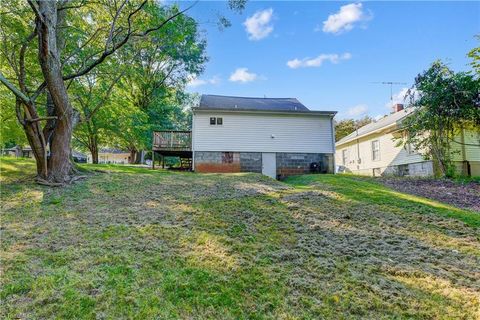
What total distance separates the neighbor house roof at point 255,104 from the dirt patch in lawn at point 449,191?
5.91 m

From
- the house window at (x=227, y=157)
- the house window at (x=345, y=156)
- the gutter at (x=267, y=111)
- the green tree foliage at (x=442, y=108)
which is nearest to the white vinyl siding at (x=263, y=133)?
the gutter at (x=267, y=111)

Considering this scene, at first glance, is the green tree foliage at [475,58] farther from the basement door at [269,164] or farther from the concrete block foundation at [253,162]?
the basement door at [269,164]

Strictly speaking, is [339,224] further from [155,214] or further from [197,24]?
[197,24]

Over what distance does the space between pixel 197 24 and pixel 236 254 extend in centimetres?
738

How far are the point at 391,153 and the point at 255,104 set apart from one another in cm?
880

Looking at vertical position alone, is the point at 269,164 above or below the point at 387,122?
below

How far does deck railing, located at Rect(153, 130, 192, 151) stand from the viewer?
45.7 ft

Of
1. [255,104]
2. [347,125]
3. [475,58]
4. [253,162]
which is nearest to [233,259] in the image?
[253,162]

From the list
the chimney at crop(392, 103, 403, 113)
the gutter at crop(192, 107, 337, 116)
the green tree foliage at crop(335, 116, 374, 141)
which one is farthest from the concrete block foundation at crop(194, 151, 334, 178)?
the green tree foliage at crop(335, 116, 374, 141)

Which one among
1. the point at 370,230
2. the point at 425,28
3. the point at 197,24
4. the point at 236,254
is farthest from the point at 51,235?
the point at 425,28

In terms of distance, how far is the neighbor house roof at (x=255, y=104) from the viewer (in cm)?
1433

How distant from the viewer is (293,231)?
435 centimetres

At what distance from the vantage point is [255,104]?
53.3 ft

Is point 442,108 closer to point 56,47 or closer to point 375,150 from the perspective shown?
point 375,150
